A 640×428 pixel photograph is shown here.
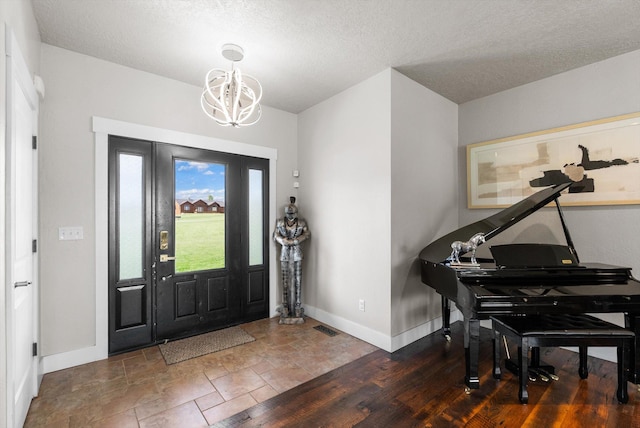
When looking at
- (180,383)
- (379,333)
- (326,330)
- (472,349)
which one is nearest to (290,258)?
(326,330)

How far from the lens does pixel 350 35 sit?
242 cm

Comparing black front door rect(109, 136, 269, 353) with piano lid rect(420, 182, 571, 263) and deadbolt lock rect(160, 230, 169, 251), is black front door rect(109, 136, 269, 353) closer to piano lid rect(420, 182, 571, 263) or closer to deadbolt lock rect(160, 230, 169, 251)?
deadbolt lock rect(160, 230, 169, 251)

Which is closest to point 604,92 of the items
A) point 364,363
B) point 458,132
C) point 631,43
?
point 631,43

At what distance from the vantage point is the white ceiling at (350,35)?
2.09m

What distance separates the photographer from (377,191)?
3072 mm

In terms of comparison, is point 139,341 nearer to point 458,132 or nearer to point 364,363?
point 364,363

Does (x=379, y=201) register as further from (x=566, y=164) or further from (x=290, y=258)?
(x=566, y=164)

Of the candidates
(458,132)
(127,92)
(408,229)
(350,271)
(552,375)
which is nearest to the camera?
(552,375)

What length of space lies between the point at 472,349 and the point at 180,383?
2.34 metres

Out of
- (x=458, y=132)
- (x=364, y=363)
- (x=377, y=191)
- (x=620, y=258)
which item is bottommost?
(x=364, y=363)

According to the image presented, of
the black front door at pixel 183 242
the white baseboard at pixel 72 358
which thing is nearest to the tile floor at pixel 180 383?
the white baseboard at pixel 72 358

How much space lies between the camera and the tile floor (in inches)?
76.0

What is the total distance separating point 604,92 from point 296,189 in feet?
11.7

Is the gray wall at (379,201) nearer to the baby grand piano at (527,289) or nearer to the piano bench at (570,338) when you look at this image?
the baby grand piano at (527,289)
